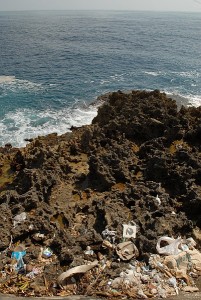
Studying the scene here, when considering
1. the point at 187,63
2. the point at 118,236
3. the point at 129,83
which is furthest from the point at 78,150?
the point at 187,63


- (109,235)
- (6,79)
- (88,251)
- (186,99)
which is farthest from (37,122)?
(88,251)

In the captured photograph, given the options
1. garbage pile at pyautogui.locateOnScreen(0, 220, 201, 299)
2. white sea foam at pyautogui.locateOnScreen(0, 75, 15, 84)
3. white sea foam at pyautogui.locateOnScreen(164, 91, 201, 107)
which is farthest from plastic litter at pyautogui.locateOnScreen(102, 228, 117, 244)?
white sea foam at pyautogui.locateOnScreen(0, 75, 15, 84)

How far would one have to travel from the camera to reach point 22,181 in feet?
52.5

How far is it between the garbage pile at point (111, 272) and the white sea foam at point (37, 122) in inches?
675

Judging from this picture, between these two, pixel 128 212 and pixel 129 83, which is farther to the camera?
pixel 129 83

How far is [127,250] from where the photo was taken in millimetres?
11297

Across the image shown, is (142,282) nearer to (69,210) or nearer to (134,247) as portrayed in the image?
(134,247)

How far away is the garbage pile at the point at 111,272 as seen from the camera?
998cm

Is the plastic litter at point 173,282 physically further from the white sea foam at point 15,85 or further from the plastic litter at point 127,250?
the white sea foam at point 15,85

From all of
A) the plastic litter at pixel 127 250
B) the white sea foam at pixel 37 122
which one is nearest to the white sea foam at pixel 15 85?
the white sea foam at pixel 37 122

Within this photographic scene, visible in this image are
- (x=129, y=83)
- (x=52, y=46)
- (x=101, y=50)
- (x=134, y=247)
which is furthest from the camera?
(x=52, y=46)

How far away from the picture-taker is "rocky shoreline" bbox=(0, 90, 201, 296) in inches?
465

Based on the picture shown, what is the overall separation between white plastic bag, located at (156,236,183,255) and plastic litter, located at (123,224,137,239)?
3.34 feet

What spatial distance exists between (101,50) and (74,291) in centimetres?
6482
